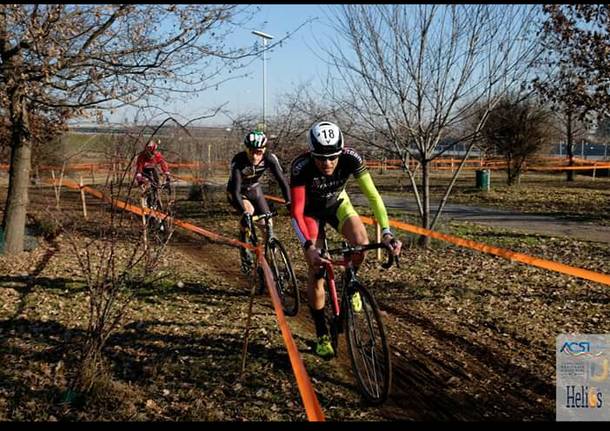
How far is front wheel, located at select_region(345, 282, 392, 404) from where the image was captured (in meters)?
4.00

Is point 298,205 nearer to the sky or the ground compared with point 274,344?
nearer to the sky

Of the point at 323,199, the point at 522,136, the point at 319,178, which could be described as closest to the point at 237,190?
the point at 323,199

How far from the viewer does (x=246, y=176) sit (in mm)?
7789

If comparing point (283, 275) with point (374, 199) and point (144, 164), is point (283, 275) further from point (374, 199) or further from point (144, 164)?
point (144, 164)

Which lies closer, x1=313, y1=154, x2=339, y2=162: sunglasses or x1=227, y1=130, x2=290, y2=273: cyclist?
x1=313, y1=154, x2=339, y2=162: sunglasses

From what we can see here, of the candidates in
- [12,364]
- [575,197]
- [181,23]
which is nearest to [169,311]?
[12,364]

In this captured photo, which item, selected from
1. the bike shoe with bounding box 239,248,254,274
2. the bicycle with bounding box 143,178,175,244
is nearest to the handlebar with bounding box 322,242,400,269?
the bicycle with bounding box 143,178,175,244

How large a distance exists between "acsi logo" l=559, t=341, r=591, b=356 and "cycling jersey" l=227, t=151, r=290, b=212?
144 inches

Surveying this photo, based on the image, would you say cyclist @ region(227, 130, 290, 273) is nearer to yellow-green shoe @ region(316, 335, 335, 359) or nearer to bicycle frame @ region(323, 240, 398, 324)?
yellow-green shoe @ region(316, 335, 335, 359)

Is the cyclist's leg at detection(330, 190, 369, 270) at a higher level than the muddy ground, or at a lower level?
higher

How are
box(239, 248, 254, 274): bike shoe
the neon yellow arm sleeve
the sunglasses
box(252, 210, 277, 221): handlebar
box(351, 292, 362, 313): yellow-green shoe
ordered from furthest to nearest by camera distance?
box(239, 248, 254, 274): bike shoe → box(252, 210, 277, 221): handlebar → the neon yellow arm sleeve → the sunglasses → box(351, 292, 362, 313): yellow-green shoe

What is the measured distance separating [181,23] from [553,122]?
83.6 ft

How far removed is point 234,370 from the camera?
4.93 meters

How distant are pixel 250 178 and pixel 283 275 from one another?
5.15 ft
